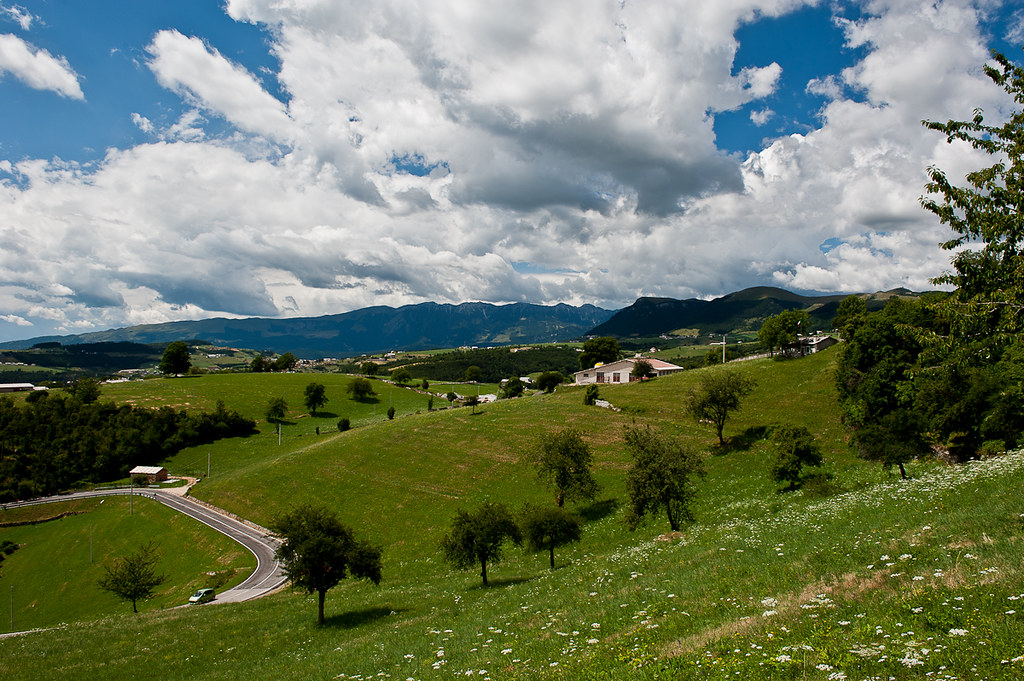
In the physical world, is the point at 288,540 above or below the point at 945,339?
below

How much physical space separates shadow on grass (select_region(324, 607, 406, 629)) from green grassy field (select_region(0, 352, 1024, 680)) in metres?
0.19

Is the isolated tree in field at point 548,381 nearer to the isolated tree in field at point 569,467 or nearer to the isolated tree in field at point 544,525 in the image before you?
the isolated tree in field at point 569,467

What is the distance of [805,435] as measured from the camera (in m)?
42.1

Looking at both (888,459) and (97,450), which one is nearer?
(888,459)

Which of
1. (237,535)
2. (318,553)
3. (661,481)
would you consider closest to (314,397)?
(237,535)

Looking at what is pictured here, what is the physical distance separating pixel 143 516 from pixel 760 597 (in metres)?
103

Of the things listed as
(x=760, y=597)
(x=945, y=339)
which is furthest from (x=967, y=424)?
(x=760, y=597)

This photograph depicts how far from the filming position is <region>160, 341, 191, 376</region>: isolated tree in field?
178m

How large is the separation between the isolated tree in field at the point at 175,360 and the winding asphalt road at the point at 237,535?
80.3 meters

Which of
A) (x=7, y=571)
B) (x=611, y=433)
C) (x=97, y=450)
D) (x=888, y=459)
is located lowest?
(x=7, y=571)

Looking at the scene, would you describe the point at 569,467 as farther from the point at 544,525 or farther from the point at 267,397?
the point at 267,397

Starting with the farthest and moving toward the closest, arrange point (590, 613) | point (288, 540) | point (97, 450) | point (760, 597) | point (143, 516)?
point (97, 450) → point (143, 516) → point (288, 540) → point (590, 613) → point (760, 597)

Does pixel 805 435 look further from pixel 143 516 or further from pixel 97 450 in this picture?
pixel 97 450

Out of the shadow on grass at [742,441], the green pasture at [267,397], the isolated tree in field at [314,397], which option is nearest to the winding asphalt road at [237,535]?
the green pasture at [267,397]
